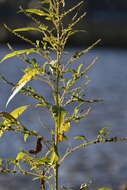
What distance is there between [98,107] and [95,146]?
4.26 meters

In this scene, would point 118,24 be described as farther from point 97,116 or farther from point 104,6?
point 97,116

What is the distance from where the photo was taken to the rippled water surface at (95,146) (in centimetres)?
840

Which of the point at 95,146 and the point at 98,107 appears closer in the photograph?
the point at 95,146

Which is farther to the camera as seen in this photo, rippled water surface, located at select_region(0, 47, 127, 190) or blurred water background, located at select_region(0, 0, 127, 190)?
blurred water background, located at select_region(0, 0, 127, 190)

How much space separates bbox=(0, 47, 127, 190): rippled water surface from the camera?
8.40 metres

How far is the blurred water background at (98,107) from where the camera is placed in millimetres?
8570

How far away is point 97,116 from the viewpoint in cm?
1321

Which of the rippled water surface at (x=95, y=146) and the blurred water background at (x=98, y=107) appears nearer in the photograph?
the rippled water surface at (x=95, y=146)

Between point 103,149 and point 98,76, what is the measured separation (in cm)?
1023

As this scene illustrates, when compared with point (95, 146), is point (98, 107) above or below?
above

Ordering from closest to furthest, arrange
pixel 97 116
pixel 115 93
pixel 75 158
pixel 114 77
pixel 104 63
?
1. pixel 75 158
2. pixel 97 116
3. pixel 115 93
4. pixel 114 77
5. pixel 104 63

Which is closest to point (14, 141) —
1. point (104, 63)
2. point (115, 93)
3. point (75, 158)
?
point (75, 158)

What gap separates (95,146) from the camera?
34.4 feet

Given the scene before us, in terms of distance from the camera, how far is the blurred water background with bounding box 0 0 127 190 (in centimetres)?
857
